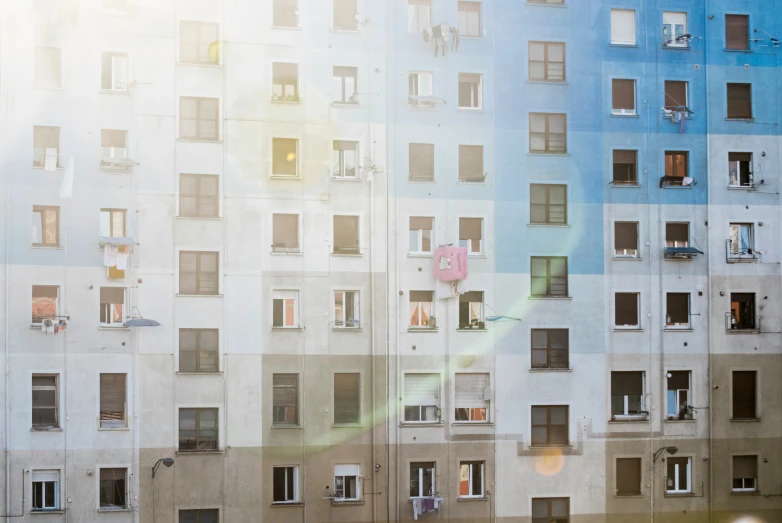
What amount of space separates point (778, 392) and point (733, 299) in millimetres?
4703

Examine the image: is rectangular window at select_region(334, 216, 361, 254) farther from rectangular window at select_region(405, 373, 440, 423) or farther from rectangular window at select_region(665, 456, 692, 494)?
rectangular window at select_region(665, 456, 692, 494)

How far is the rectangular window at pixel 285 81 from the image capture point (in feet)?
143

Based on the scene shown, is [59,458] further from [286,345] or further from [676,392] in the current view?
[676,392]

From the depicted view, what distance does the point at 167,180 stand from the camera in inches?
1666

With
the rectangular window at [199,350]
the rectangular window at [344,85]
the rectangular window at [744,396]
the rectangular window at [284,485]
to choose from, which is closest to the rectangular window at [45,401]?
the rectangular window at [199,350]

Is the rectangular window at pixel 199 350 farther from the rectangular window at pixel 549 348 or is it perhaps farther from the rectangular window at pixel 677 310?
the rectangular window at pixel 677 310

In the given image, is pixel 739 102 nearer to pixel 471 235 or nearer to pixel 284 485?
pixel 471 235

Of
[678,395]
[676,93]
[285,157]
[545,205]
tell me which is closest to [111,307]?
[285,157]

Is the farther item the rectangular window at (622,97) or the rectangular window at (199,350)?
the rectangular window at (622,97)

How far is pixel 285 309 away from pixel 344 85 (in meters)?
10.2

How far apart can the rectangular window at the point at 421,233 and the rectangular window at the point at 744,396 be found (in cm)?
1545

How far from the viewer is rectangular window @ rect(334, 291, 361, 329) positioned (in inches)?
1714

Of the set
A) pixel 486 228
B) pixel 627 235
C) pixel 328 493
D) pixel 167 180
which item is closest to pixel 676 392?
pixel 627 235

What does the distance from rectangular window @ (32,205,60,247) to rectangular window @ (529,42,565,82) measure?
71.1 ft
